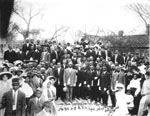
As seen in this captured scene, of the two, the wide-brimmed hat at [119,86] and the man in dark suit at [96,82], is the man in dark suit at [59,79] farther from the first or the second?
the wide-brimmed hat at [119,86]

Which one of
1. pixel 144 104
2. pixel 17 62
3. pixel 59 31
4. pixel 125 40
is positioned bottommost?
pixel 144 104

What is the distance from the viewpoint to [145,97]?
618 cm

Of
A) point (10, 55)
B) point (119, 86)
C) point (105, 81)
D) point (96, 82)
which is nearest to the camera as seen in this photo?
point (10, 55)

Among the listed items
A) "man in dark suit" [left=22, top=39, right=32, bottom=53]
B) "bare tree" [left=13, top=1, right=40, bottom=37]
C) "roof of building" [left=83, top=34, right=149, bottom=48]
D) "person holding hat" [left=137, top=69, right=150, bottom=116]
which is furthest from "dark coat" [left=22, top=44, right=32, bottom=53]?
"person holding hat" [left=137, top=69, right=150, bottom=116]

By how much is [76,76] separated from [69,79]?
0.20 m

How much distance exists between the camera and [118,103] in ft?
19.8

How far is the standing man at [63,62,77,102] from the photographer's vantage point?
6.16 metres

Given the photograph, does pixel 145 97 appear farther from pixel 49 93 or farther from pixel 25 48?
pixel 25 48

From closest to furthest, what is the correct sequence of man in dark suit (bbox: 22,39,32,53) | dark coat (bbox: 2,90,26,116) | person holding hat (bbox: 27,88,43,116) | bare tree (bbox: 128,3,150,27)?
dark coat (bbox: 2,90,26,116)
person holding hat (bbox: 27,88,43,116)
man in dark suit (bbox: 22,39,32,53)
bare tree (bbox: 128,3,150,27)

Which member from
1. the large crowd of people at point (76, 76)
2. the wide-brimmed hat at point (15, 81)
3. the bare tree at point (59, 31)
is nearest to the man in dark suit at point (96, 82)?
the large crowd of people at point (76, 76)

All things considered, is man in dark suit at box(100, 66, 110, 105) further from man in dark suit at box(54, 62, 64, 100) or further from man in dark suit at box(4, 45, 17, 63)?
man in dark suit at box(4, 45, 17, 63)

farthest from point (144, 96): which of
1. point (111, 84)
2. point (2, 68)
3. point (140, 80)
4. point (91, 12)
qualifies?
point (2, 68)

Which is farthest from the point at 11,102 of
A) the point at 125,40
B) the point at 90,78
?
the point at 125,40

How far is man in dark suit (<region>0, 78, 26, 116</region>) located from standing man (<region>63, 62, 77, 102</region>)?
3.99 feet
